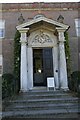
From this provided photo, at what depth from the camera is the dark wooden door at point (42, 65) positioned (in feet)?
36.7

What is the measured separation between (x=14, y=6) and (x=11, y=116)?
10687mm

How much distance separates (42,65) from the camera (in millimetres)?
11500

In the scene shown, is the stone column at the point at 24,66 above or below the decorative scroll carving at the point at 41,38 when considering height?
below

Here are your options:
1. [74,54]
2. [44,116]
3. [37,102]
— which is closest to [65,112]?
[44,116]

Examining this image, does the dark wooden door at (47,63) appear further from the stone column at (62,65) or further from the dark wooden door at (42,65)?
the stone column at (62,65)

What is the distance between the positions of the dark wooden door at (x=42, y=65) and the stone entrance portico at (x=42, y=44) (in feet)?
1.14

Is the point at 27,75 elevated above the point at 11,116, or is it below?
above

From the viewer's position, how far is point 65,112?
6664 mm

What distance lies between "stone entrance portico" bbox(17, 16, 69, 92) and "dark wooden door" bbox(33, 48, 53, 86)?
348 millimetres

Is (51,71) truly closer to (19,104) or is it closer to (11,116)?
(19,104)

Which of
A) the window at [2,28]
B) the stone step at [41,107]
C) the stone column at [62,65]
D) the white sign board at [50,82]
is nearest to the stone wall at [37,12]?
the window at [2,28]

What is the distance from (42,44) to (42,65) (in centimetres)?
136

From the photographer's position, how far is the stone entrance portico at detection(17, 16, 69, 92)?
995cm

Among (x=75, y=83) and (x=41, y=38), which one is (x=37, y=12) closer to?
(x=41, y=38)
